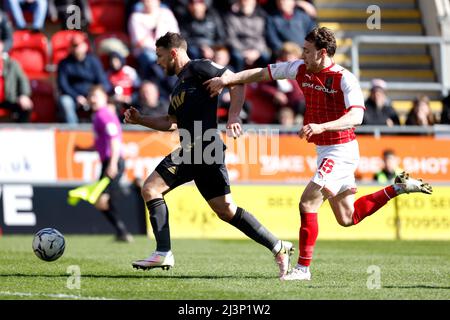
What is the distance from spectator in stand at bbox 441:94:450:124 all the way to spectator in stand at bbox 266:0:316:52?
294 centimetres

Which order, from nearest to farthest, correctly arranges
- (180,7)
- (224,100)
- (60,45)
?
(224,100), (60,45), (180,7)

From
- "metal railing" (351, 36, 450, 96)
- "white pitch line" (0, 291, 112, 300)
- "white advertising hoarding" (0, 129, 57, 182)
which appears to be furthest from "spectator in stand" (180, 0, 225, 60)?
"white pitch line" (0, 291, 112, 300)

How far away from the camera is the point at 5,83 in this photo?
61.3 ft

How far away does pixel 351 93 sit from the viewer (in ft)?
33.0

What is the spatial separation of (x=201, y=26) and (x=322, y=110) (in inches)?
432

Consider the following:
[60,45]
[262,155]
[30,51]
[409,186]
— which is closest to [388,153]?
[262,155]

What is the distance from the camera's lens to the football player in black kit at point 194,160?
34.2ft

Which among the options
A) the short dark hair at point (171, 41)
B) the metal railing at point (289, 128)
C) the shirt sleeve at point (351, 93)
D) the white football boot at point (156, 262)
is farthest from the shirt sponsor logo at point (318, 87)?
the metal railing at point (289, 128)

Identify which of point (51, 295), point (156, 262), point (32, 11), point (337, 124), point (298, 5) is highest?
point (298, 5)

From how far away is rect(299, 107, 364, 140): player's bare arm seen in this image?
955cm

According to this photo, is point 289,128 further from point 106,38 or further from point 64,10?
point 64,10

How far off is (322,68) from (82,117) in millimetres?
9589

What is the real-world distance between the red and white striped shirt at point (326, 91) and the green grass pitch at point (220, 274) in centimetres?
133

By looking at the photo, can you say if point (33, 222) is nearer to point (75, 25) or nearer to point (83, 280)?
point (75, 25)
